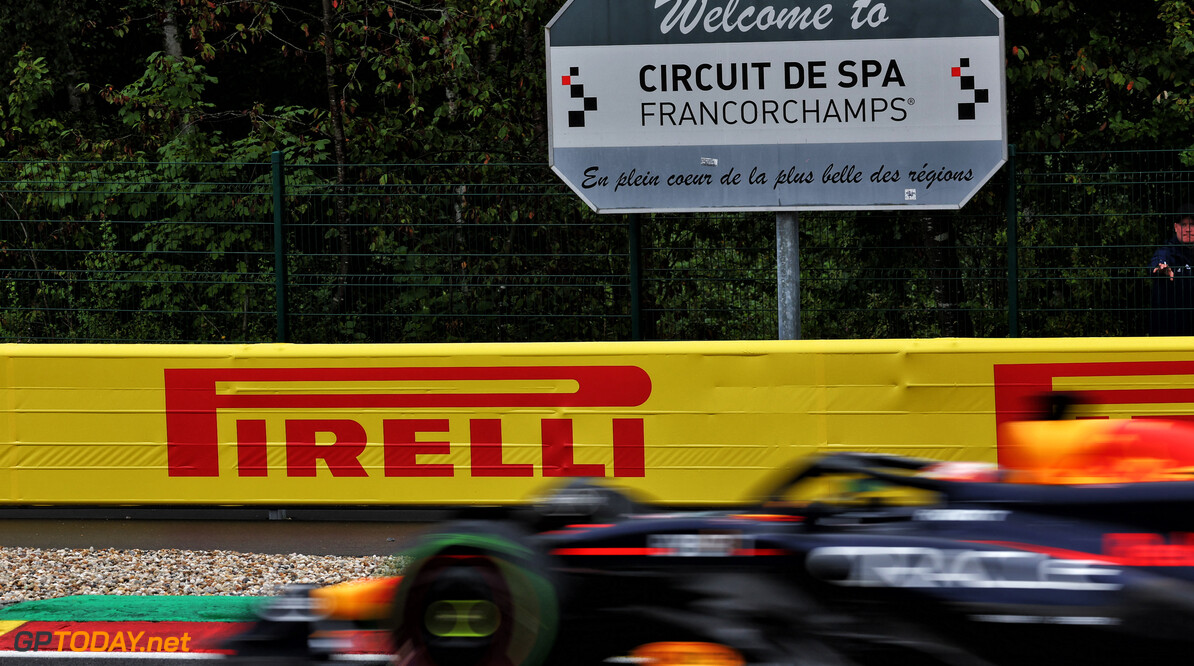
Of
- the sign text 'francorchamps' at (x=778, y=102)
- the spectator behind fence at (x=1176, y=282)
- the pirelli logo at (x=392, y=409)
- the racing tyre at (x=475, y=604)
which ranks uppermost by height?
the sign text 'francorchamps' at (x=778, y=102)

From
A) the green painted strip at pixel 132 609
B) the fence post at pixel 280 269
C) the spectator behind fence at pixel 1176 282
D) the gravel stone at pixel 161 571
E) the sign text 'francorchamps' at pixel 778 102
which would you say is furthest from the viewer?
the sign text 'francorchamps' at pixel 778 102

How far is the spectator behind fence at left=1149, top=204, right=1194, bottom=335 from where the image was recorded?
8.62 metres

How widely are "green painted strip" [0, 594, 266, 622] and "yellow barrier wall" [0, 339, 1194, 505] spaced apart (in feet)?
4.55

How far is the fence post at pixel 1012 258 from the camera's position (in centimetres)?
871

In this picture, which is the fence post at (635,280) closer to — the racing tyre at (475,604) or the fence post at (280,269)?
the fence post at (280,269)

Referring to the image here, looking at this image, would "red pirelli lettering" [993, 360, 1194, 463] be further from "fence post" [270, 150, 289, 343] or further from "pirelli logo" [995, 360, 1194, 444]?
"fence post" [270, 150, 289, 343]

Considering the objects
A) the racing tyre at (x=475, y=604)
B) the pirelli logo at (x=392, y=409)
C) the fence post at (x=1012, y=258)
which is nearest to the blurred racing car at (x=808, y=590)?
the racing tyre at (x=475, y=604)

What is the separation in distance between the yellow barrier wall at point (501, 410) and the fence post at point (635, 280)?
167 cm

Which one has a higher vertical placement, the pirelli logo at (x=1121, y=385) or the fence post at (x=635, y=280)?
the fence post at (x=635, y=280)

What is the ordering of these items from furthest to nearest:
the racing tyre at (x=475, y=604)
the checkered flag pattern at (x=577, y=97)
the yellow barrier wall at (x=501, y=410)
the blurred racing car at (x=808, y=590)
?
the checkered flag pattern at (x=577, y=97) < the yellow barrier wall at (x=501, y=410) < the racing tyre at (x=475, y=604) < the blurred racing car at (x=808, y=590)

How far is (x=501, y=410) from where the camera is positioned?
287 inches

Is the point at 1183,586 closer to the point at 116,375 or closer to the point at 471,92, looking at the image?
the point at 116,375

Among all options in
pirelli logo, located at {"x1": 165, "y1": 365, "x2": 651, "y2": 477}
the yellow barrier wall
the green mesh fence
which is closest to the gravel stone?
the yellow barrier wall

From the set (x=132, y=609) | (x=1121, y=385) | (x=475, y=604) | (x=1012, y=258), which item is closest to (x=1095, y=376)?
(x=1121, y=385)
